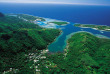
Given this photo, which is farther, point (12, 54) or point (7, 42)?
point (7, 42)

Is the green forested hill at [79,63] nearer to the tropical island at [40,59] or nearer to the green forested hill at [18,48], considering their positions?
the tropical island at [40,59]

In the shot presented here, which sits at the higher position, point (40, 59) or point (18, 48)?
point (18, 48)

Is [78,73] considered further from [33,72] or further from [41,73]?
[33,72]

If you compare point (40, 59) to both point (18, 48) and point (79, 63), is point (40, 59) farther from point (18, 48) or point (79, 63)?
point (79, 63)

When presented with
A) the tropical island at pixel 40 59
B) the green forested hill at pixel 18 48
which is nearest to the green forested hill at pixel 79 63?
the tropical island at pixel 40 59

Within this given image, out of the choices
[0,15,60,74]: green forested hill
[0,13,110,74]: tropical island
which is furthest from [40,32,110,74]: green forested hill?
[0,15,60,74]: green forested hill

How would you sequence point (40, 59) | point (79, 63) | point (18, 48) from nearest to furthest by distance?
point (79, 63) → point (40, 59) → point (18, 48)

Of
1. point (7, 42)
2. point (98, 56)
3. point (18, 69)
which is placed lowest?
point (18, 69)

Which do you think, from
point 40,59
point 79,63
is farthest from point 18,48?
point 79,63

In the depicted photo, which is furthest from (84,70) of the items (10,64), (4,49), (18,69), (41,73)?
(4,49)

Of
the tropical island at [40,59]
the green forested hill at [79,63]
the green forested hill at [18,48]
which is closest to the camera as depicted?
the green forested hill at [79,63]

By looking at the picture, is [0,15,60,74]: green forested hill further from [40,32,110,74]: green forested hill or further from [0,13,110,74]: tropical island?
[40,32,110,74]: green forested hill
